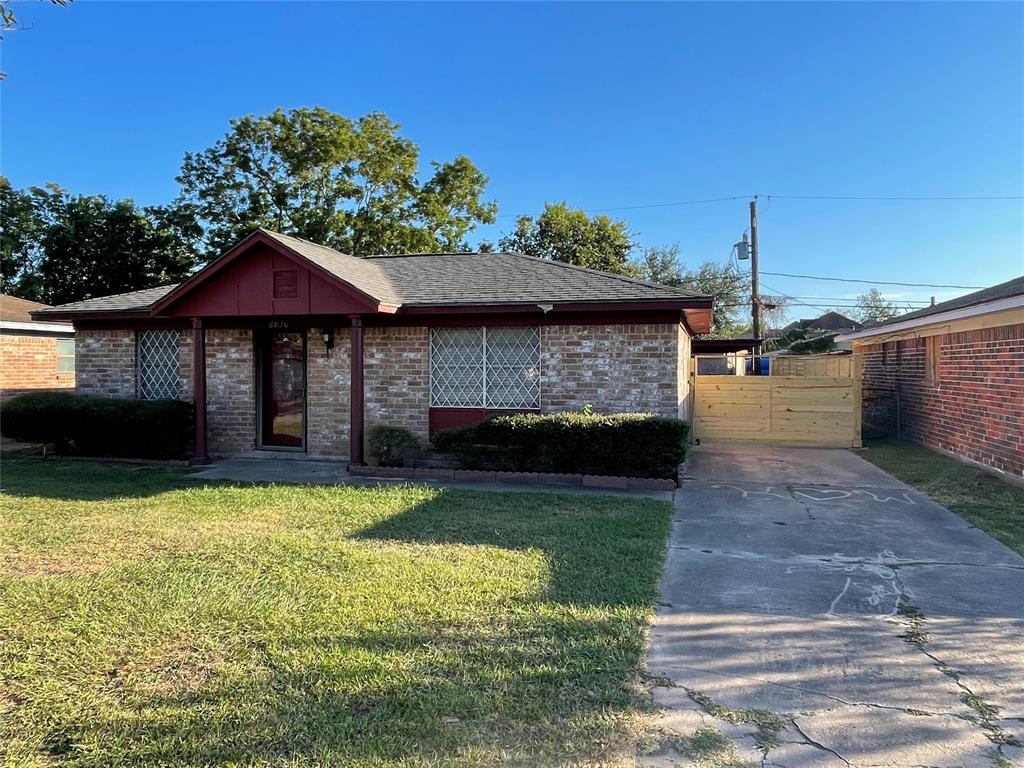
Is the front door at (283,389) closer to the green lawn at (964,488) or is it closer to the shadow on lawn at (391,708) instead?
the shadow on lawn at (391,708)

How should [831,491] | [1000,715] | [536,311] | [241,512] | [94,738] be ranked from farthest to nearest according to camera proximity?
1. [536,311]
2. [831,491]
3. [241,512]
4. [1000,715]
5. [94,738]

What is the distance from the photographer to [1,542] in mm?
5734

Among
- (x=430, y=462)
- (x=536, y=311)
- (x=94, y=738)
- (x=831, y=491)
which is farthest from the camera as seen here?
(x=430, y=462)

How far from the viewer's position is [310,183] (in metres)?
25.3

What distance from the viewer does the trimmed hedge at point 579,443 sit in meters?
8.44

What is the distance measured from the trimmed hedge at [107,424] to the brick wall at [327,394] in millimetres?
2080

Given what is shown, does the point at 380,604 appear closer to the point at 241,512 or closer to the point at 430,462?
the point at 241,512

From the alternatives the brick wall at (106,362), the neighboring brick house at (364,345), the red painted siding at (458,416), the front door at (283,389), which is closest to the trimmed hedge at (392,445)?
the neighboring brick house at (364,345)

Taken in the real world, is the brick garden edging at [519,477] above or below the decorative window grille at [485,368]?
below

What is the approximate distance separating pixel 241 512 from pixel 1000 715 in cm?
661

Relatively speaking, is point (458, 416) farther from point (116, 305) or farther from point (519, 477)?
point (116, 305)

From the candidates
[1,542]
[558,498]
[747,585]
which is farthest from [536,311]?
[1,542]

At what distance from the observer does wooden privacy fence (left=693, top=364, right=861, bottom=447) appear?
12.9m

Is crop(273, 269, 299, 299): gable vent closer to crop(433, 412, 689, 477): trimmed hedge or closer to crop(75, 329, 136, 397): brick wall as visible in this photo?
crop(433, 412, 689, 477): trimmed hedge
